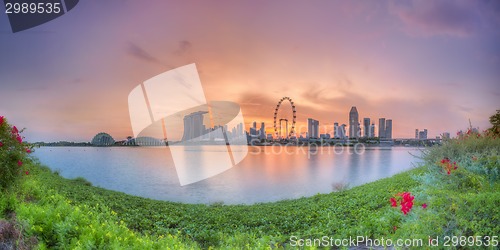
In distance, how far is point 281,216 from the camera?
11.5 m

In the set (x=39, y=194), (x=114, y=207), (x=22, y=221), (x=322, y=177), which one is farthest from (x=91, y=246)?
(x=322, y=177)

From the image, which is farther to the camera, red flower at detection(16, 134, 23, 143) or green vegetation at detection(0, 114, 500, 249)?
red flower at detection(16, 134, 23, 143)

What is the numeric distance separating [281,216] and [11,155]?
298 inches

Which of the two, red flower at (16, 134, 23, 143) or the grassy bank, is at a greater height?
red flower at (16, 134, 23, 143)

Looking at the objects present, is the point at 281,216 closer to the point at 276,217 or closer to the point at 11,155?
the point at 276,217

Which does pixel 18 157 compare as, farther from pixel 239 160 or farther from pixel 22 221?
pixel 239 160

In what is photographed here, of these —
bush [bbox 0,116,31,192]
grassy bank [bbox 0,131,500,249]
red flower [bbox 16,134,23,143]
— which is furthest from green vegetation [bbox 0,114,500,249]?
red flower [bbox 16,134,23,143]

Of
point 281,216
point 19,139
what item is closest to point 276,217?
point 281,216

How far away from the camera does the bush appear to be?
7.84m

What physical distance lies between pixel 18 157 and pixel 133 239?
4.06 m

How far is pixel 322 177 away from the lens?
2139 cm

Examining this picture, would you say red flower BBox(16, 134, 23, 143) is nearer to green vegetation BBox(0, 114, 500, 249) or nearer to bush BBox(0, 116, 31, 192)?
bush BBox(0, 116, 31, 192)

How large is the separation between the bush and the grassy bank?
250 millimetres

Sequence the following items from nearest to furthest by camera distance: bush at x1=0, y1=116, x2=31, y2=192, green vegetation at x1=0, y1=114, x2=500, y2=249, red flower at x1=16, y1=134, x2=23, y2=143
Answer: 1. green vegetation at x1=0, y1=114, x2=500, y2=249
2. bush at x1=0, y1=116, x2=31, y2=192
3. red flower at x1=16, y1=134, x2=23, y2=143
